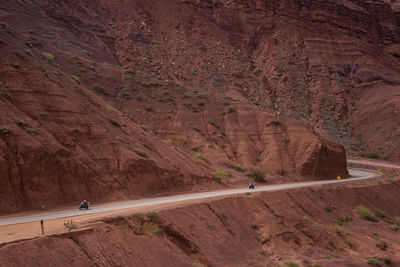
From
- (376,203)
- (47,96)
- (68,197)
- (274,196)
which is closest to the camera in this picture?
(68,197)

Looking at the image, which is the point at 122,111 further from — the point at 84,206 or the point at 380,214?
the point at 380,214

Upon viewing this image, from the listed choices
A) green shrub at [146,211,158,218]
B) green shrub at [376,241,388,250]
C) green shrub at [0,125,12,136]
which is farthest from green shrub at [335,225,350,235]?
green shrub at [0,125,12,136]

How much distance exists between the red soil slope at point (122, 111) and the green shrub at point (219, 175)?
62 centimetres

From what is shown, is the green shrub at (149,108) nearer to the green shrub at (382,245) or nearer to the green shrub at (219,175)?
the green shrub at (219,175)

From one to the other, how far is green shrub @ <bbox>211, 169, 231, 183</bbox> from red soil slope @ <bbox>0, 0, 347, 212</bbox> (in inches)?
24.3

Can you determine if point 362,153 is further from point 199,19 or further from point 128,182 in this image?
point 128,182

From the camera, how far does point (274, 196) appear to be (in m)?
23.3

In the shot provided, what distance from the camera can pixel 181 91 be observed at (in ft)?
152

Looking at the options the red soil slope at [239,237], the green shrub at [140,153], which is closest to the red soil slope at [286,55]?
the red soil slope at [239,237]

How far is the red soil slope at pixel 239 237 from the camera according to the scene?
10289 mm

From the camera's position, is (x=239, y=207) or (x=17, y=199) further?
(x=239, y=207)

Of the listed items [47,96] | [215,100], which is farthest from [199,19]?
[47,96]

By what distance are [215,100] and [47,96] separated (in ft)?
92.9

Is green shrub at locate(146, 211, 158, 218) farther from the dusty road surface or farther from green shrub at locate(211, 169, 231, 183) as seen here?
green shrub at locate(211, 169, 231, 183)
